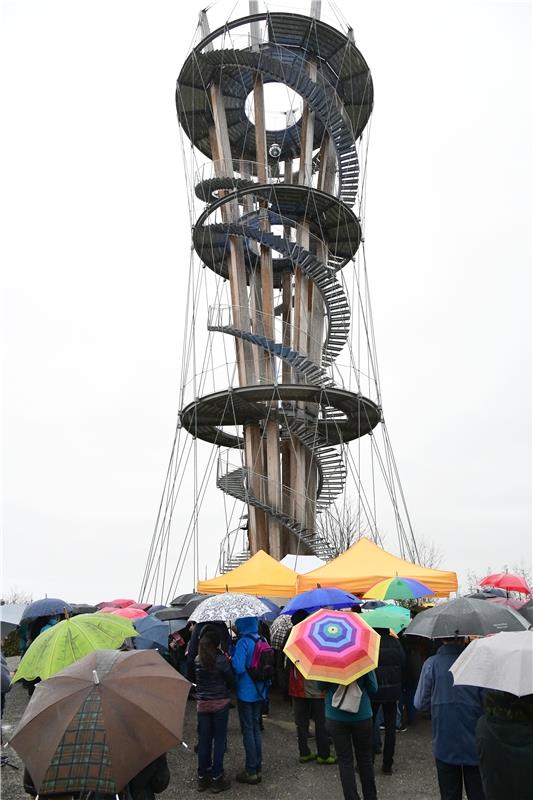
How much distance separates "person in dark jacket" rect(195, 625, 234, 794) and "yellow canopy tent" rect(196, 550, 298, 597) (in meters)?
5.52

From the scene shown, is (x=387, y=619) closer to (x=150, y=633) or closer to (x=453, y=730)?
(x=453, y=730)

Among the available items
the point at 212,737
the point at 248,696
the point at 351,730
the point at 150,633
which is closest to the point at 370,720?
the point at 351,730

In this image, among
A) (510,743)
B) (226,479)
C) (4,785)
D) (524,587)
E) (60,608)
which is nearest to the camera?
(510,743)

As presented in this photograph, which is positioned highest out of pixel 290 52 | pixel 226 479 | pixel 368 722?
pixel 290 52

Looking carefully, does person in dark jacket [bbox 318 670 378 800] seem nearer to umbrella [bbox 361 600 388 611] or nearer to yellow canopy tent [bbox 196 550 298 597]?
umbrella [bbox 361 600 388 611]

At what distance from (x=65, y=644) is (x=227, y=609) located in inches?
96.6

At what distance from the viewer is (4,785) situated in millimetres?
8852

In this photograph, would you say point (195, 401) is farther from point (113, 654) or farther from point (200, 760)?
point (113, 654)

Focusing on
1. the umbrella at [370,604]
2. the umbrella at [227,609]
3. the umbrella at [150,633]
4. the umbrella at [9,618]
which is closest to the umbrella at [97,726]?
the umbrella at [227,609]

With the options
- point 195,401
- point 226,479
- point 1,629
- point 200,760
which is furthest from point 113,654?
point 226,479

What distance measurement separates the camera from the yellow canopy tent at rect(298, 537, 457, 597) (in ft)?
44.1

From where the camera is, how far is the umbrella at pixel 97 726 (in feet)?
13.7

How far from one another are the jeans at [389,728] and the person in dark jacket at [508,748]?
406 cm

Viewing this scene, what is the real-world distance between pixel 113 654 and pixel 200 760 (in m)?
4.33
